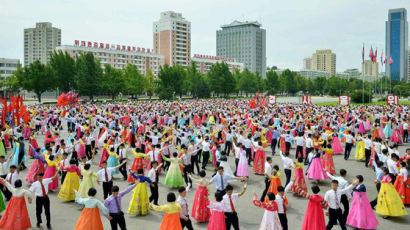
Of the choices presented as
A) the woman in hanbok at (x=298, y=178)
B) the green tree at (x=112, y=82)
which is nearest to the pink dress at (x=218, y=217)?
the woman in hanbok at (x=298, y=178)

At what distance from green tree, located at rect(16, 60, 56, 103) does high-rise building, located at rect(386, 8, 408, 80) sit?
168 metres

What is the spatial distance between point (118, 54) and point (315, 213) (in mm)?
109491

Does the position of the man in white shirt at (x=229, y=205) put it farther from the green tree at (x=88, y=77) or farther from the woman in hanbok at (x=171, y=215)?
the green tree at (x=88, y=77)

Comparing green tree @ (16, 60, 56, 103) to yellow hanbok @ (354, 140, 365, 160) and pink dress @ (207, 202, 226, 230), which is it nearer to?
yellow hanbok @ (354, 140, 365, 160)

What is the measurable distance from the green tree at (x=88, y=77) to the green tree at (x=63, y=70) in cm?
220

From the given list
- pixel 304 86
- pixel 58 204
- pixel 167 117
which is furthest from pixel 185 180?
pixel 304 86

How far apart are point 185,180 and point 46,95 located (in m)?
86.6

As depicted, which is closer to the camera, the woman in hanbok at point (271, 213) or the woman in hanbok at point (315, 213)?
the woman in hanbok at point (271, 213)

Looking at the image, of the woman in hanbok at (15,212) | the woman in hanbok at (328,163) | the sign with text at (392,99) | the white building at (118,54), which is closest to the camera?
the woman in hanbok at (15,212)

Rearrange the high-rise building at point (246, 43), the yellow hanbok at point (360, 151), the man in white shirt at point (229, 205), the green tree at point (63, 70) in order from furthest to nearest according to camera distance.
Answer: the high-rise building at point (246, 43), the green tree at point (63, 70), the yellow hanbok at point (360, 151), the man in white shirt at point (229, 205)

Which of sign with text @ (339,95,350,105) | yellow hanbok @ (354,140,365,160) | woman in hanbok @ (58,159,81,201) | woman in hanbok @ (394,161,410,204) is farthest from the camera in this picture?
sign with text @ (339,95,350,105)

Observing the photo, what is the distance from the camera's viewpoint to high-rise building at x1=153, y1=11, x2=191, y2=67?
12075 centimetres

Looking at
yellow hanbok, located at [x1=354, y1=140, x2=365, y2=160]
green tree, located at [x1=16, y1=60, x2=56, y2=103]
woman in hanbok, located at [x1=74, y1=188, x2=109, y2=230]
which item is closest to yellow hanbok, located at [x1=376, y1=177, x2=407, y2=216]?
woman in hanbok, located at [x1=74, y1=188, x2=109, y2=230]

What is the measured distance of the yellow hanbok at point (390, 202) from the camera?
7738mm
